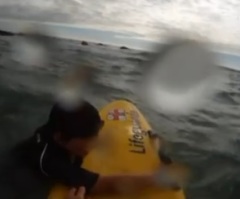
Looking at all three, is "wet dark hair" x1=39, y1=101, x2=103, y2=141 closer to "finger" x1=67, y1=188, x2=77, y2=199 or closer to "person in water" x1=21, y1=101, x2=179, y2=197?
"person in water" x1=21, y1=101, x2=179, y2=197

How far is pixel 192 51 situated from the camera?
1488 mm

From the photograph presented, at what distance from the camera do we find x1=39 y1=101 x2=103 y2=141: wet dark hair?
0.94m

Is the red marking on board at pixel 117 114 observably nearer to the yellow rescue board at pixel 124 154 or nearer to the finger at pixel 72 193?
the yellow rescue board at pixel 124 154

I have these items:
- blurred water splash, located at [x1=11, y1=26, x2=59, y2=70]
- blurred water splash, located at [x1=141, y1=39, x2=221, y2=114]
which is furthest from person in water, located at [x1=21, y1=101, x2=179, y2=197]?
blurred water splash, located at [x1=11, y1=26, x2=59, y2=70]

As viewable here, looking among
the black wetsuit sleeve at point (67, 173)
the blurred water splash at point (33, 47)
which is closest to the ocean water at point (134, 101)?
the blurred water splash at point (33, 47)

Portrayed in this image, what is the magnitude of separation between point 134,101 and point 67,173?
1001 millimetres

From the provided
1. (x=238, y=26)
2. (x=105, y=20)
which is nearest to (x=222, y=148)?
(x=238, y=26)

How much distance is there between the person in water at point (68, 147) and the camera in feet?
3.10

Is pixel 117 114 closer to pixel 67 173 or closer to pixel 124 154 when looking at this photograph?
pixel 124 154

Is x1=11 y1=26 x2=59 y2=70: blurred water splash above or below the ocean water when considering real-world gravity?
above

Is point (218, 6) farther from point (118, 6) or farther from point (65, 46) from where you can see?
point (65, 46)

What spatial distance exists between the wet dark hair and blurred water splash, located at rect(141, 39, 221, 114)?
587 millimetres

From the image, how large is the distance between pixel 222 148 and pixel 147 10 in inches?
26.2

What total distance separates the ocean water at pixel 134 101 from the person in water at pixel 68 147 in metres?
0.71
